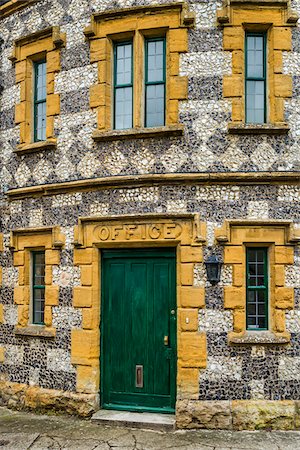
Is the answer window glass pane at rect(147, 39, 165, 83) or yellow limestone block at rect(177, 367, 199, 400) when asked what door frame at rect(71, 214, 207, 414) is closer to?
yellow limestone block at rect(177, 367, 199, 400)

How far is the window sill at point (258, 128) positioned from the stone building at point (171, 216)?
1.0 inches

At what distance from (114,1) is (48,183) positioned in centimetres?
367

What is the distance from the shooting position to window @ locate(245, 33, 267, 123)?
9625 mm

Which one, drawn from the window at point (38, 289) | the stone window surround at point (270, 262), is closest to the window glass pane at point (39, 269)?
the window at point (38, 289)

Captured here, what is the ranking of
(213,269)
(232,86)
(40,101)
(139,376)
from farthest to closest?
(40,101), (139,376), (232,86), (213,269)

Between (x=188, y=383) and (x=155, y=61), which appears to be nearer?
(x=188, y=383)

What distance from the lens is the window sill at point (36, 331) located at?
9.96 m

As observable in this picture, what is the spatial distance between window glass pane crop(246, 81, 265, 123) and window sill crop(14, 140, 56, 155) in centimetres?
380

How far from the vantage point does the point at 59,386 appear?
9.79 m

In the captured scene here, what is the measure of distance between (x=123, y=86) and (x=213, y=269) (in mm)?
3851

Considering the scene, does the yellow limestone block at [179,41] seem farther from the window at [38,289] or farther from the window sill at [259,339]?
the window sill at [259,339]

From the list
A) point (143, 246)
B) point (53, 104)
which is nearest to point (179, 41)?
point (53, 104)

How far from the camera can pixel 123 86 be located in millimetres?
9969

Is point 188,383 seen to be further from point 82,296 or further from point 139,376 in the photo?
point 82,296
